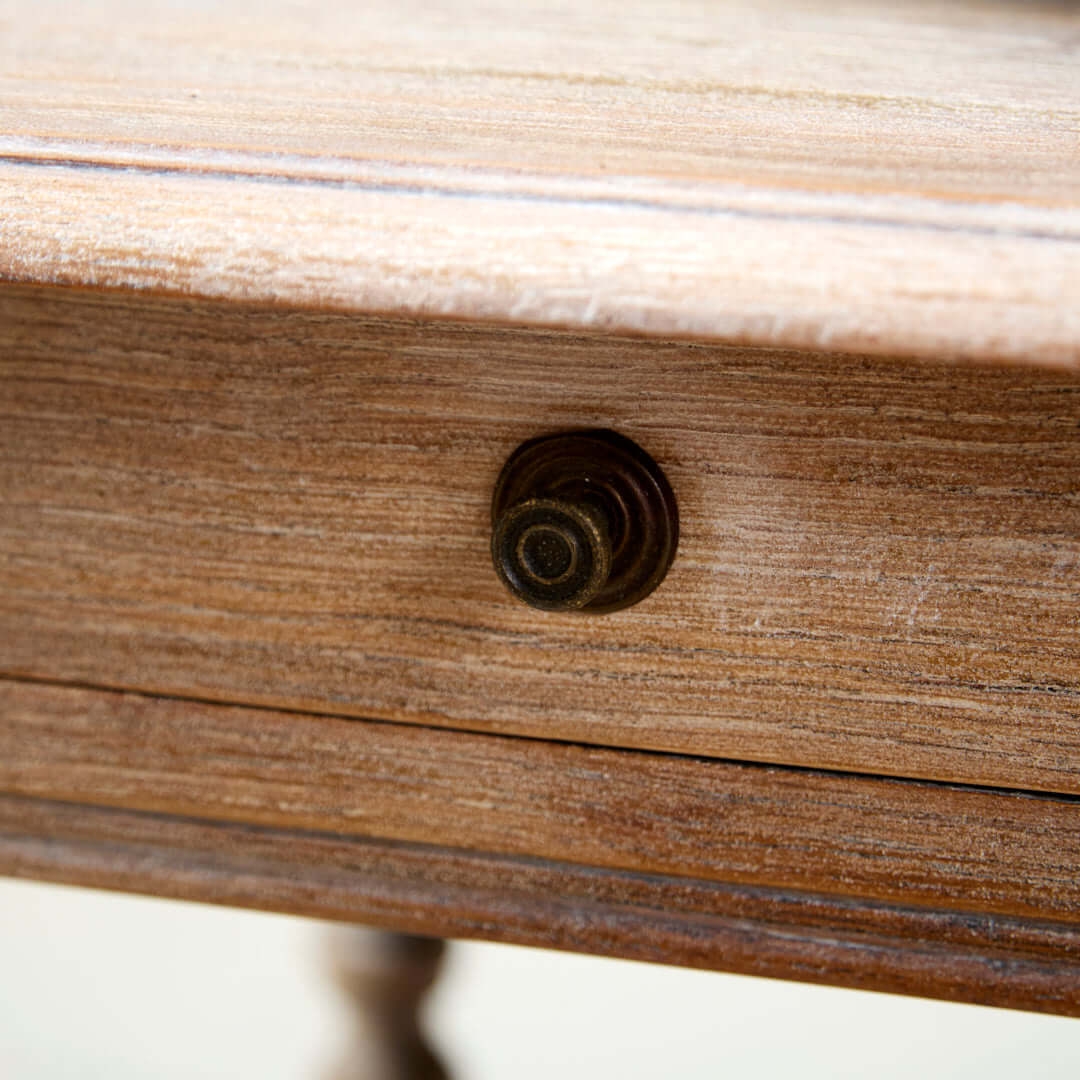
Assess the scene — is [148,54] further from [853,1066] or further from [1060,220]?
[853,1066]

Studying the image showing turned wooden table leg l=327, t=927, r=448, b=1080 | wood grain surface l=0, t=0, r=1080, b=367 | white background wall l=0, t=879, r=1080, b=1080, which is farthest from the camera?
white background wall l=0, t=879, r=1080, b=1080

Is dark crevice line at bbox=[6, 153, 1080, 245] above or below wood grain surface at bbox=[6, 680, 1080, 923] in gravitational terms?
above

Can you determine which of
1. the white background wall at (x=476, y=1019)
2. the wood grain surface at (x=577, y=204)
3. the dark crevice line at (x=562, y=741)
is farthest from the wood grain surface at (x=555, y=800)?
the white background wall at (x=476, y=1019)

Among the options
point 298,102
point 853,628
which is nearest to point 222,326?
point 298,102

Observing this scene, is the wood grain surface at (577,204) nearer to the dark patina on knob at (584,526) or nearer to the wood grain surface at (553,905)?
the dark patina on knob at (584,526)

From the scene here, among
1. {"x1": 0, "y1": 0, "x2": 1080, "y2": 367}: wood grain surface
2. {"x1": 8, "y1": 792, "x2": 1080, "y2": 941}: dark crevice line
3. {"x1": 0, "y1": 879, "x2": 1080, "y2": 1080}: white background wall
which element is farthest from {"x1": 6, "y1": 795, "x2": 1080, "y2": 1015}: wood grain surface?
{"x1": 0, "y1": 879, "x2": 1080, "y2": 1080}: white background wall

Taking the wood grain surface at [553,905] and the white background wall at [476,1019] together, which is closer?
the wood grain surface at [553,905]

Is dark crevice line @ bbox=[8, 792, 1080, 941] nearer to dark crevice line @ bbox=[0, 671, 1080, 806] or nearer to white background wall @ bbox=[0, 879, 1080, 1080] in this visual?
dark crevice line @ bbox=[0, 671, 1080, 806]
